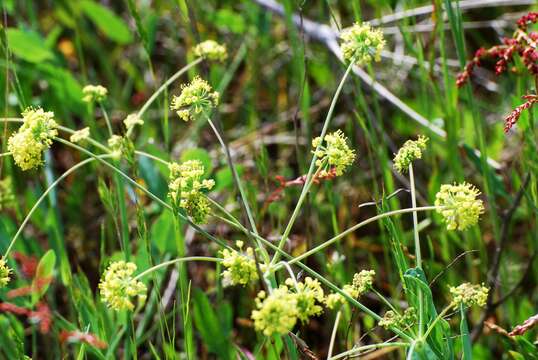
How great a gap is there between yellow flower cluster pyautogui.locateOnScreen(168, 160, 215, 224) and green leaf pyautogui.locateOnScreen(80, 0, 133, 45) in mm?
2311

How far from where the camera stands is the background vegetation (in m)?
2.03

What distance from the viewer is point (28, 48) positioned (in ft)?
10.1

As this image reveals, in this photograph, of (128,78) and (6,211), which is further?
→ (128,78)

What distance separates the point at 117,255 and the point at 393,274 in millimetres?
940

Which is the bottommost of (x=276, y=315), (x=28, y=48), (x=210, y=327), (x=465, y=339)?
(x=210, y=327)

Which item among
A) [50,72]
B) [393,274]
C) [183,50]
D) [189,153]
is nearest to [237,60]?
[183,50]

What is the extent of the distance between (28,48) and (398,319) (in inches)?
88.0

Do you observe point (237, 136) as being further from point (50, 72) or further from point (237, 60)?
point (50, 72)

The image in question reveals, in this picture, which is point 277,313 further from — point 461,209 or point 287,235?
point 461,209

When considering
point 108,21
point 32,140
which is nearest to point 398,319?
point 32,140

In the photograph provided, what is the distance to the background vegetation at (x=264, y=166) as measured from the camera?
79.9 inches

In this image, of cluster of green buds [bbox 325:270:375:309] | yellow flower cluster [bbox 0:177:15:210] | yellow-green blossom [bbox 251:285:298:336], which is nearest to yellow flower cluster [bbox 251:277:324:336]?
yellow-green blossom [bbox 251:285:298:336]

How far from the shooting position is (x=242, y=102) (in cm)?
355

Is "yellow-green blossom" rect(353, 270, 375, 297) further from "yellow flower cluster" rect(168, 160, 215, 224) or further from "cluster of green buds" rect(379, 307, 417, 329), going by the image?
"yellow flower cluster" rect(168, 160, 215, 224)
